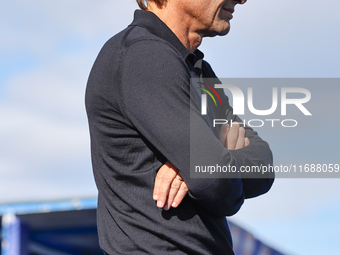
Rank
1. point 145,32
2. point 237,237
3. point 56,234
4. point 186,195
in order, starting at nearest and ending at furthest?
point 186,195 < point 145,32 < point 56,234 < point 237,237

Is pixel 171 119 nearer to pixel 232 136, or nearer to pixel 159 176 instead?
pixel 159 176

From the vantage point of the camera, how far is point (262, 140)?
7.09 feet

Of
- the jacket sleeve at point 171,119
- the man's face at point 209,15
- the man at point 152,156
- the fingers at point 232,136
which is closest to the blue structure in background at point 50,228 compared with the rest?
the man at point 152,156

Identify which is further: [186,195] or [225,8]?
[225,8]

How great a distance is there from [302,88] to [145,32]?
1.36 m

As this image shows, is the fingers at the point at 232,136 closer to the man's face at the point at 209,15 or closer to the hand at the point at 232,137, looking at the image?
the hand at the point at 232,137

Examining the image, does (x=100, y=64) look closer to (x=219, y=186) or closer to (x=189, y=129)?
(x=189, y=129)

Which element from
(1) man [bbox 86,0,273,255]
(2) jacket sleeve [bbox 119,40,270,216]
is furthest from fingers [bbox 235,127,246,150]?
(2) jacket sleeve [bbox 119,40,270,216]

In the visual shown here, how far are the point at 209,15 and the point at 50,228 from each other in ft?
14.7

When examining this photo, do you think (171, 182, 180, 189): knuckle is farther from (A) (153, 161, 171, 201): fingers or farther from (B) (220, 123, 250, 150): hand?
(B) (220, 123, 250, 150): hand

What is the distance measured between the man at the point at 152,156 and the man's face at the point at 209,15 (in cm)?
39

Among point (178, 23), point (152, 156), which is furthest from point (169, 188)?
point (178, 23)

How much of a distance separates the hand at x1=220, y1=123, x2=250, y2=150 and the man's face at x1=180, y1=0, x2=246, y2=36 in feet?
1.74

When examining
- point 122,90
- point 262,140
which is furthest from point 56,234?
point 122,90
